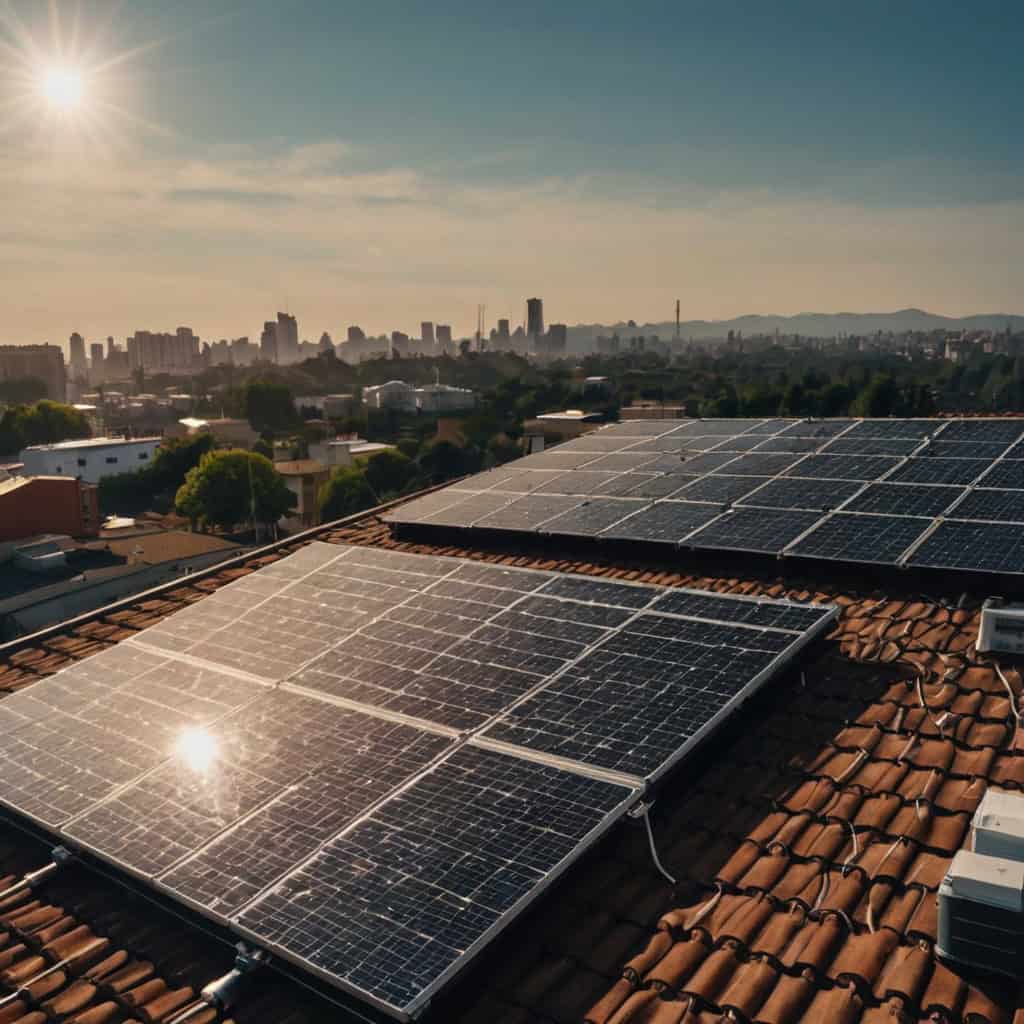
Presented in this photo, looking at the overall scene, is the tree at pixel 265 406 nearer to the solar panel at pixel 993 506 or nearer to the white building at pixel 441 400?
the white building at pixel 441 400

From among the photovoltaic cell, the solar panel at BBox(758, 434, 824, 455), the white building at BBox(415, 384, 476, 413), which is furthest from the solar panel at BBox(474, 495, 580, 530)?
the white building at BBox(415, 384, 476, 413)

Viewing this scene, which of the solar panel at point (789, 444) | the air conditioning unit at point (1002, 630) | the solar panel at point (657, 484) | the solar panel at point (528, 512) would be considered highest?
the solar panel at point (789, 444)

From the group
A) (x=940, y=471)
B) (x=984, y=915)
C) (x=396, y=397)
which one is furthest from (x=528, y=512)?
(x=396, y=397)

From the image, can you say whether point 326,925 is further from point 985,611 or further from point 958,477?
point 958,477

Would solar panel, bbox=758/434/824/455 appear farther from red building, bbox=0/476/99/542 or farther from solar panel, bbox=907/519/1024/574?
red building, bbox=0/476/99/542

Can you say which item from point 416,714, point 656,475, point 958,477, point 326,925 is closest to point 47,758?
point 416,714

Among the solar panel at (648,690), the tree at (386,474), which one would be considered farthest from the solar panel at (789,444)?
the tree at (386,474)
